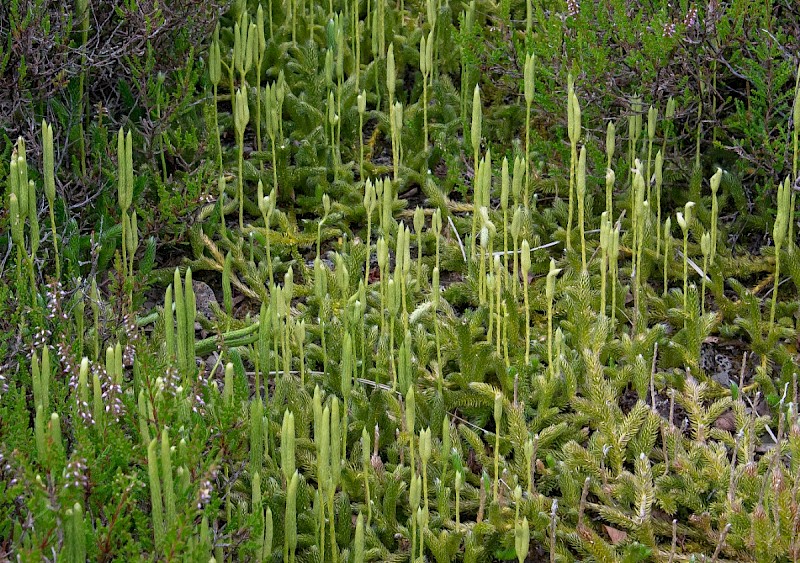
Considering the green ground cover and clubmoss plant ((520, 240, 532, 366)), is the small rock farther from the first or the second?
clubmoss plant ((520, 240, 532, 366))

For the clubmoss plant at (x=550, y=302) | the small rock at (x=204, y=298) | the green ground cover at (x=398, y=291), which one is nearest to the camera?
the green ground cover at (x=398, y=291)

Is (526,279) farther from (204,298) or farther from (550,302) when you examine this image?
(204,298)

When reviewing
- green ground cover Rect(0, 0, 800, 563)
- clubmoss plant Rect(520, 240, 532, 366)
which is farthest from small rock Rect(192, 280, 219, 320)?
clubmoss plant Rect(520, 240, 532, 366)

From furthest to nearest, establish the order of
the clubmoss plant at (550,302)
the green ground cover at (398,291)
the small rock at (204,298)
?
the small rock at (204,298) → the clubmoss plant at (550,302) → the green ground cover at (398,291)

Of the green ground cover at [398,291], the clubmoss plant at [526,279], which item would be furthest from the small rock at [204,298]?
the clubmoss plant at [526,279]

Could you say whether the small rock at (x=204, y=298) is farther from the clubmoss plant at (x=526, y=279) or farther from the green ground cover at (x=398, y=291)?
the clubmoss plant at (x=526, y=279)

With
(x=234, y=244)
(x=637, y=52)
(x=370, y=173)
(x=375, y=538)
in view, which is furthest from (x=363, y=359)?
(x=637, y=52)

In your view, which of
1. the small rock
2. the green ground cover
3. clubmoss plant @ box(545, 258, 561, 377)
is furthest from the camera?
the small rock

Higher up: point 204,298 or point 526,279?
point 526,279


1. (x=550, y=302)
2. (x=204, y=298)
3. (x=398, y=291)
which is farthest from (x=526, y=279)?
(x=204, y=298)

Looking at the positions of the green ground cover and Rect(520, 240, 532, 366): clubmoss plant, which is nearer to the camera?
the green ground cover

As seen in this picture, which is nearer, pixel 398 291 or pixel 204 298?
pixel 398 291

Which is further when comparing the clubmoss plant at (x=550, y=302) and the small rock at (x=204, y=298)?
the small rock at (x=204, y=298)

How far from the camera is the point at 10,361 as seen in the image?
2824 mm
